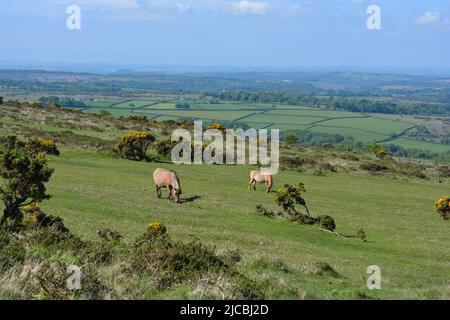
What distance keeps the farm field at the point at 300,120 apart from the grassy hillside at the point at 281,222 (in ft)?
290

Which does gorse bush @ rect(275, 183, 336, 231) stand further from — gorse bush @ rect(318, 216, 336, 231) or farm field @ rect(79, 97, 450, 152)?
farm field @ rect(79, 97, 450, 152)

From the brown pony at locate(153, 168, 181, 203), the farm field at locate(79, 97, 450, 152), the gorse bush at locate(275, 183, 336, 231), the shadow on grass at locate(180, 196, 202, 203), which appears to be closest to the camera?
the gorse bush at locate(275, 183, 336, 231)

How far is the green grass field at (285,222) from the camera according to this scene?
1598cm

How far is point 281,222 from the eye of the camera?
25469 millimetres

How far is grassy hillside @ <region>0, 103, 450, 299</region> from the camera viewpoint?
47.6 ft

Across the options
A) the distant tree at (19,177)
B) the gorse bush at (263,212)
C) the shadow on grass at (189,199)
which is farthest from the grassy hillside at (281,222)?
the distant tree at (19,177)

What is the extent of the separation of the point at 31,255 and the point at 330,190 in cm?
3006

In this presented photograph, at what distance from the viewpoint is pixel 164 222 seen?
22.9 metres

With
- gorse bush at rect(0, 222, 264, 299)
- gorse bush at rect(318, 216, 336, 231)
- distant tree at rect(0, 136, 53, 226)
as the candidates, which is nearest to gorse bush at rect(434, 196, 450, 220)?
gorse bush at rect(318, 216, 336, 231)

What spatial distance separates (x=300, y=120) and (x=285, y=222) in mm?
141262

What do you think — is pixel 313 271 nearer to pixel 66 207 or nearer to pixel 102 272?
pixel 102 272

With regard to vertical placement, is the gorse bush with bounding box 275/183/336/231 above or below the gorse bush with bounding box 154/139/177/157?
below

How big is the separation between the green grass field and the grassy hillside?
0.05m

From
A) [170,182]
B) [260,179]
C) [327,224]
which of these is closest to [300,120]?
[260,179]
